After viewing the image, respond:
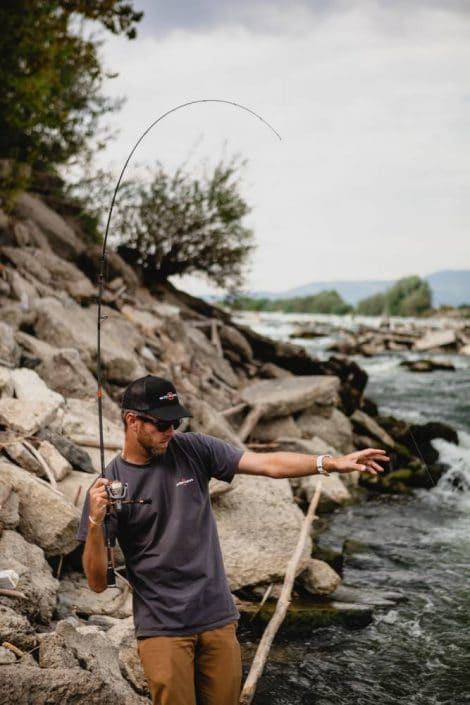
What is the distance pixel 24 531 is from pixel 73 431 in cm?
247

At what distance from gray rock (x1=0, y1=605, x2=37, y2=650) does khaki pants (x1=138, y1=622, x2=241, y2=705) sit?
2.21 feet

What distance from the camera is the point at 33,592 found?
4.66m

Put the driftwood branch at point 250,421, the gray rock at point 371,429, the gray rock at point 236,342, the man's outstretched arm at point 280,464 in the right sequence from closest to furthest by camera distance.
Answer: the man's outstretched arm at point 280,464 < the driftwood branch at point 250,421 < the gray rock at point 371,429 < the gray rock at point 236,342

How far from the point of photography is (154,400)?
376cm

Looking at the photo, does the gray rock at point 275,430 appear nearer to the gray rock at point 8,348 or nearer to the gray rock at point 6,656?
the gray rock at point 8,348

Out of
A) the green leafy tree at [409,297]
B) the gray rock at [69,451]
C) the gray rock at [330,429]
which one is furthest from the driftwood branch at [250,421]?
the green leafy tree at [409,297]

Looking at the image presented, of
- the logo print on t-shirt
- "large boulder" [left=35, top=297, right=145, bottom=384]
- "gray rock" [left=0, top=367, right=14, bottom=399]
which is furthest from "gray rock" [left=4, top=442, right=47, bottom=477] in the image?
"large boulder" [left=35, top=297, right=145, bottom=384]

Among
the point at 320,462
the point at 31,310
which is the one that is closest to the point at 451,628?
the point at 320,462

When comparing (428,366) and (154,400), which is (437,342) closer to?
(428,366)

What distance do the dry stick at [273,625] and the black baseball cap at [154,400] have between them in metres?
1.92

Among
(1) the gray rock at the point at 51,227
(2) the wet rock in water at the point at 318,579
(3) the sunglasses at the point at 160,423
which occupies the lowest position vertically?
(2) the wet rock in water at the point at 318,579

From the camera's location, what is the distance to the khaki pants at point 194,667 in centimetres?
349

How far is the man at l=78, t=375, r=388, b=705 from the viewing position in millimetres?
3541

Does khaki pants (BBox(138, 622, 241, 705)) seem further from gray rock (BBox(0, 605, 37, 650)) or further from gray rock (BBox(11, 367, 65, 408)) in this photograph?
gray rock (BBox(11, 367, 65, 408))
